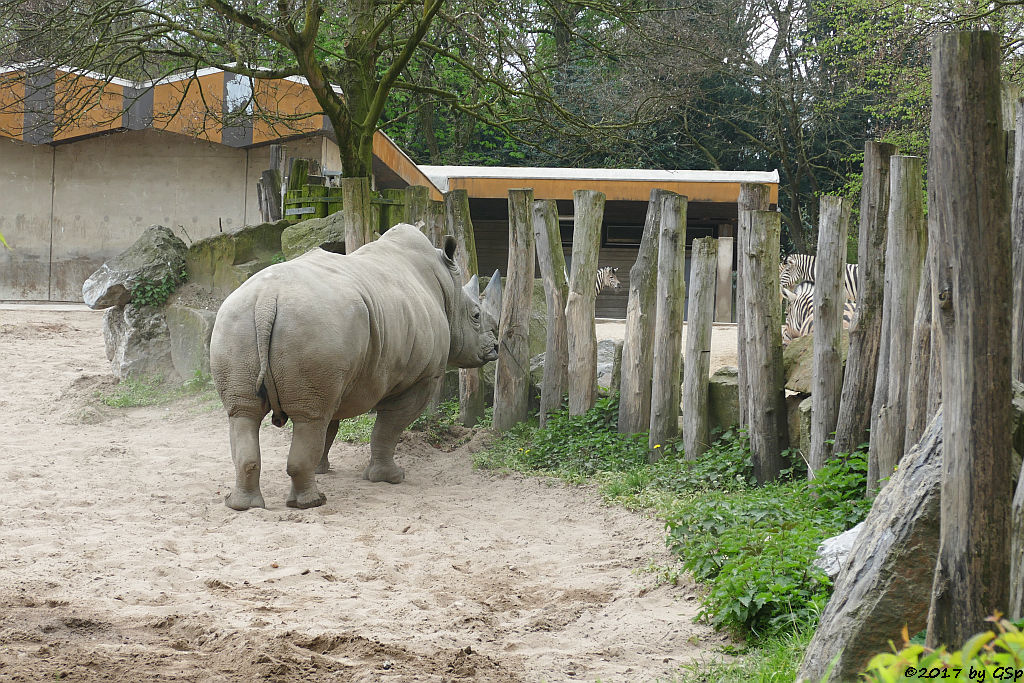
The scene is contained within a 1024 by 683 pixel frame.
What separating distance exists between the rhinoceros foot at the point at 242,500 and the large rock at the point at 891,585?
11.9 ft

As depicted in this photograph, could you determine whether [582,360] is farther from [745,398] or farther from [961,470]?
[961,470]

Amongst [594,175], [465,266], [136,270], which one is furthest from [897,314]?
[594,175]

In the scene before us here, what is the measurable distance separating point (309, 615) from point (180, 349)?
6919mm

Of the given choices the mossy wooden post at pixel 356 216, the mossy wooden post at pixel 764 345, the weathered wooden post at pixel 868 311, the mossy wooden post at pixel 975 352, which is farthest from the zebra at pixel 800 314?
the mossy wooden post at pixel 975 352

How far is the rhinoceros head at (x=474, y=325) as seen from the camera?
7.50m

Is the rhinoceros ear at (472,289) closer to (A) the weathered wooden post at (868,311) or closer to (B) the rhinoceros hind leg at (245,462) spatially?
(B) the rhinoceros hind leg at (245,462)

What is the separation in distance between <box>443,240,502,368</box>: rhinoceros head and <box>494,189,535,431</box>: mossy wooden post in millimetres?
284

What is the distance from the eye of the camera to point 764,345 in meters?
6.03

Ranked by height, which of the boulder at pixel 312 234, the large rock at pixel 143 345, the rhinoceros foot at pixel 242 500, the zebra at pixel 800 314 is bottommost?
the rhinoceros foot at pixel 242 500

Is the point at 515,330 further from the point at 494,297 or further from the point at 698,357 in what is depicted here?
the point at 698,357

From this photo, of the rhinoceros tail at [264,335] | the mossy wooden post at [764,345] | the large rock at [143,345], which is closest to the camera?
the rhinoceros tail at [264,335]

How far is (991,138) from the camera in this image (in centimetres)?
251

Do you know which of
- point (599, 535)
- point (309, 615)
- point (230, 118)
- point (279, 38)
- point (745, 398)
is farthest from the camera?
point (230, 118)

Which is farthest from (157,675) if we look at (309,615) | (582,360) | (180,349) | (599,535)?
(180,349)
